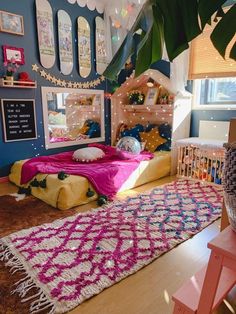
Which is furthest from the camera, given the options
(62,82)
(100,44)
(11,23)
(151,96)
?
(100,44)

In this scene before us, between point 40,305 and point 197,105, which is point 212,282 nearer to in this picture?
point 40,305

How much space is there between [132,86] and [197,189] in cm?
230

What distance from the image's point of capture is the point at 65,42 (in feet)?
12.5

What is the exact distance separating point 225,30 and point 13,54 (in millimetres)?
3368

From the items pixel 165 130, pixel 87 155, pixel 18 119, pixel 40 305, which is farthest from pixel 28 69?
pixel 40 305

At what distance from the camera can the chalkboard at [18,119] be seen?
336cm

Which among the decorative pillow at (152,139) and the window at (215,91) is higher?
the window at (215,91)

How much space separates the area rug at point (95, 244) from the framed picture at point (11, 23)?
2.66 meters

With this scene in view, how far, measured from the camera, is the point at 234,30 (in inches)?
23.5

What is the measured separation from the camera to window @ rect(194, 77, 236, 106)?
11.3 feet

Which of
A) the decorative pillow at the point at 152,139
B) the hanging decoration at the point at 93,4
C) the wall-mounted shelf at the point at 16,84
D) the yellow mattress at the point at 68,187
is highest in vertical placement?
the hanging decoration at the point at 93,4

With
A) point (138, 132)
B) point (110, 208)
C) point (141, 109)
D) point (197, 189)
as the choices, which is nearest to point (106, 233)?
point (110, 208)

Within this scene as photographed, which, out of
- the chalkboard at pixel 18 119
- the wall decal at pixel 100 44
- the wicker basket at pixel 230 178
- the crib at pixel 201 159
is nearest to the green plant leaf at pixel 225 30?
the wicker basket at pixel 230 178

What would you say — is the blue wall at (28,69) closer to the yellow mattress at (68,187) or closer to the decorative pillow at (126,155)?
the yellow mattress at (68,187)
